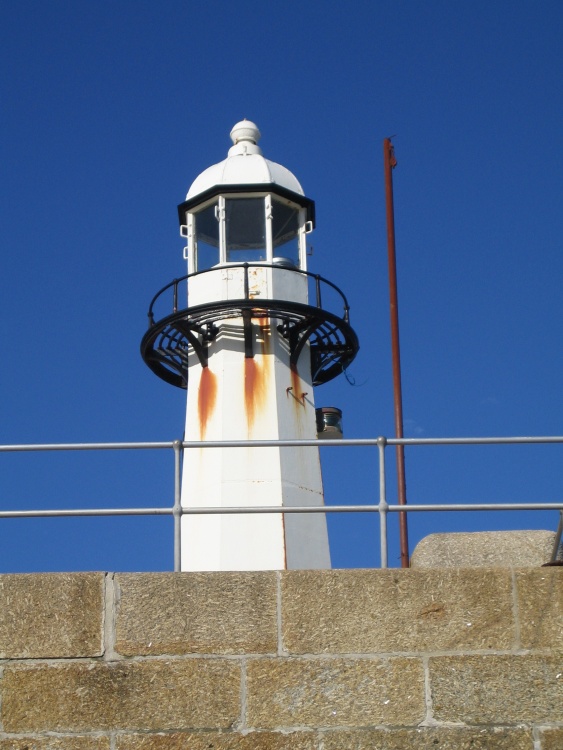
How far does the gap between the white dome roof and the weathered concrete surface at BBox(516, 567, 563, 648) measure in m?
8.63

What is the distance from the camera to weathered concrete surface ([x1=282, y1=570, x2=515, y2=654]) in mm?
7297

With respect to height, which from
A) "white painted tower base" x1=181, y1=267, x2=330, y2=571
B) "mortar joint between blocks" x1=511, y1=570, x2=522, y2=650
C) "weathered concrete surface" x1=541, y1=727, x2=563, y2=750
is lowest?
"weathered concrete surface" x1=541, y1=727, x2=563, y2=750

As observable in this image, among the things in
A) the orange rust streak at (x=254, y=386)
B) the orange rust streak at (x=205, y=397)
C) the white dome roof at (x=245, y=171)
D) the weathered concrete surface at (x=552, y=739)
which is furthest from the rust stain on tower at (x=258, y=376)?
the weathered concrete surface at (x=552, y=739)

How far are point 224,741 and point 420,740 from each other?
1.16 meters

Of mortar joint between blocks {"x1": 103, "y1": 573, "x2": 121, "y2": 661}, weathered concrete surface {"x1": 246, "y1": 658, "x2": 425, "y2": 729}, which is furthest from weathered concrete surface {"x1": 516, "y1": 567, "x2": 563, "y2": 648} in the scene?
mortar joint between blocks {"x1": 103, "y1": 573, "x2": 121, "y2": 661}

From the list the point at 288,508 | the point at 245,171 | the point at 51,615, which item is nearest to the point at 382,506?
the point at 288,508

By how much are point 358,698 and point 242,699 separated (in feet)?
2.28

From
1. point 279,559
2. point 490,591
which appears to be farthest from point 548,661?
point 279,559

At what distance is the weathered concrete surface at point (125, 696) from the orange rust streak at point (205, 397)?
21.8ft

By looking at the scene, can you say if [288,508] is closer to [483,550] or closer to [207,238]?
[483,550]

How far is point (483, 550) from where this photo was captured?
8.59 m

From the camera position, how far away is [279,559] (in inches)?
503

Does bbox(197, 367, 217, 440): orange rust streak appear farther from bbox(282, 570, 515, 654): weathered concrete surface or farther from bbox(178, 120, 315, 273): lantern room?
bbox(282, 570, 515, 654): weathered concrete surface

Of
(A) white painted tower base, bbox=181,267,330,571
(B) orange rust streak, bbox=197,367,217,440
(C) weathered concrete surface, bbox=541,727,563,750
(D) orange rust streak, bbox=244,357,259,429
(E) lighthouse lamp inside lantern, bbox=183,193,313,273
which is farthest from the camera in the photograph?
(E) lighthouse lamp inside lantern, bbox=183,193,313,273
